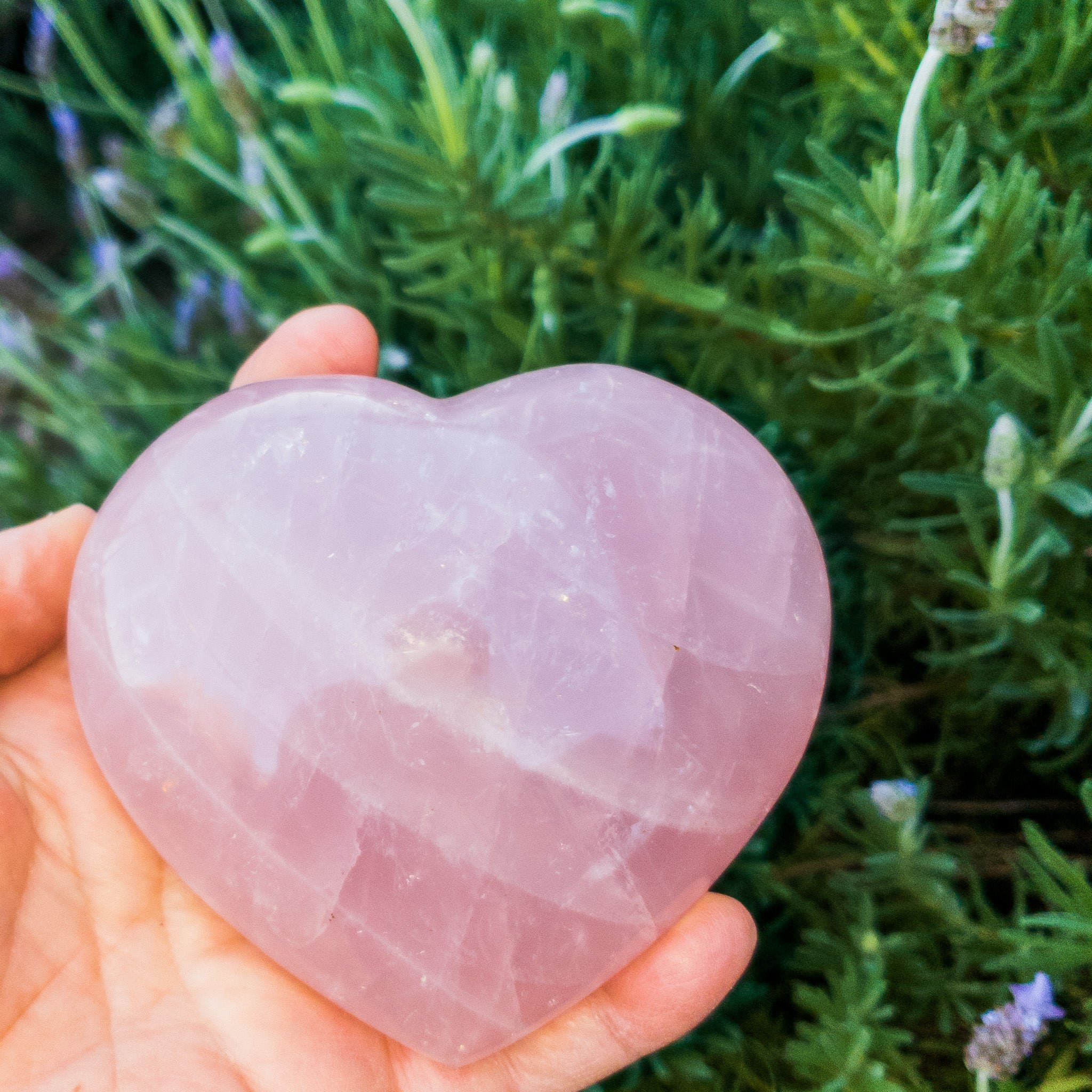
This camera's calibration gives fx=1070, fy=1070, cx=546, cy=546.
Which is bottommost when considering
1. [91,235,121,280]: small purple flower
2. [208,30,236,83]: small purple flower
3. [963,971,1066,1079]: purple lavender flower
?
[963,971,1066,1079]: purple lavender flower

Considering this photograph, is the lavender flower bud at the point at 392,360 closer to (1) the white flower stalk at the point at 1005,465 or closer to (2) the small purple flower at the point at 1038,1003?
(1) the white flower stalk at the point at 1005,465

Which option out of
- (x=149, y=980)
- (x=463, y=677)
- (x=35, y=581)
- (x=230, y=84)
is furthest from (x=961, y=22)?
(x=149, y=980)

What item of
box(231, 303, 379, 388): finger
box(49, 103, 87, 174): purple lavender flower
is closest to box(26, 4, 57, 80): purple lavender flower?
box(49, 103, 87, 174): purple lavender flower

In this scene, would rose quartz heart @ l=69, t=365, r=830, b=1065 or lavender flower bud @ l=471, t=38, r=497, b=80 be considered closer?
rose quartz heart @ l=69, t=365, r=830, b=1065

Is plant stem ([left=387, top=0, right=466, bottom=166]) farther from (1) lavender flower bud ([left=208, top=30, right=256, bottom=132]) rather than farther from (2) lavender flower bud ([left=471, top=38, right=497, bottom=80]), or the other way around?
(1) lavender flower bud ([left=208, top=30, right=256, bottom=132])

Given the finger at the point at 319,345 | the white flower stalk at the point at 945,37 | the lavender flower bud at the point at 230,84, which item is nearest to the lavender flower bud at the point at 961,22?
the white flower stalk at the point at 945,37

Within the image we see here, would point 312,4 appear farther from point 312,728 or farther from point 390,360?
point 312,728

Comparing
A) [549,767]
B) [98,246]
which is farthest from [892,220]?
[98,246]
